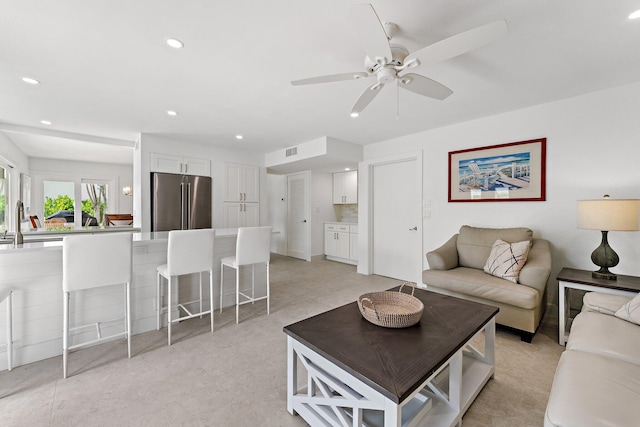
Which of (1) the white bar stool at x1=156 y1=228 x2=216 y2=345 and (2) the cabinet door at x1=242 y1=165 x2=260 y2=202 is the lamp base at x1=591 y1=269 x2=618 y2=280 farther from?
(2) the cabinet door at x1=242 y1=165 x2=260 y2=202

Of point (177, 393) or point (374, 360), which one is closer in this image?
point (374, 360)

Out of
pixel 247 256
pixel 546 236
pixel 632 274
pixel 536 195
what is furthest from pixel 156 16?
pixel 632 274

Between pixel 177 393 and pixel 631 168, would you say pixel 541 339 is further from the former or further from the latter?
pixel 177 393

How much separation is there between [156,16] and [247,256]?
2.08 m

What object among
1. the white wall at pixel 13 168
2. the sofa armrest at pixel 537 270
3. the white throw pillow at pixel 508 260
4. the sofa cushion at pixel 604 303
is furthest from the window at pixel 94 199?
the sofa cushion at pixel 604 303

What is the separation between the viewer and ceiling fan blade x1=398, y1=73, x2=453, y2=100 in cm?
181

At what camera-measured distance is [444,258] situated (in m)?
3.02

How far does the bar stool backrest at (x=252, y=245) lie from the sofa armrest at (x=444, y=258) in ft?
6.14

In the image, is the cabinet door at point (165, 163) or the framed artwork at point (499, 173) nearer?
the framed artwork at point (499, 173)

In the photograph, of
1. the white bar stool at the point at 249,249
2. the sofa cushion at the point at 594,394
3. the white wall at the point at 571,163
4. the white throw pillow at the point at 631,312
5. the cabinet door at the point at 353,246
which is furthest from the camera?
the cabinet door at the point at 353,246

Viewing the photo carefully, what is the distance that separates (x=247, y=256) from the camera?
112 inches

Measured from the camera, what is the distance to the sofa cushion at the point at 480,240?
2.90 meters

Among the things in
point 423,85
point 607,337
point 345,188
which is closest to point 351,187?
point 345,188

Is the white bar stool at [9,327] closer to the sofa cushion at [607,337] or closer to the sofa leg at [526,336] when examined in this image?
the sofa cushion at [607,337]
